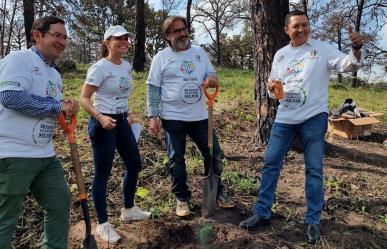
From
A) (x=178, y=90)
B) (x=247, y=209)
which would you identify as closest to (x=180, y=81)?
(x=178, y=90)

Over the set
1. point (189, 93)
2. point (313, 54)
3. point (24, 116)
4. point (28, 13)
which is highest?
point (28, 13)

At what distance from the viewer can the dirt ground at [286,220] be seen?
3.63 m

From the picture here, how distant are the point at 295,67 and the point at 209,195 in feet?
4.55

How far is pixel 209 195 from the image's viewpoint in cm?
397

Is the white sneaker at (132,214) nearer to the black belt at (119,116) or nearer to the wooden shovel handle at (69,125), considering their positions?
the black belt at (119,116)

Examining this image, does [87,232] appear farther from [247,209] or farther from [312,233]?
[312,233]

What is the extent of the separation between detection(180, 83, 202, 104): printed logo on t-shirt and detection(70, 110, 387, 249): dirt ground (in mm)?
1078

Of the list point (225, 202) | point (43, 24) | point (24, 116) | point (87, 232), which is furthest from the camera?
point (225, 202)

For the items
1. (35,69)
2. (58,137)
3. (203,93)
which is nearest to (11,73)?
(35,69)

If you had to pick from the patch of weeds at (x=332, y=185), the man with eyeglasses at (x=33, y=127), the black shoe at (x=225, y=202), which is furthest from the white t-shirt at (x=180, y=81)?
the patch of weeds at (x=332, y=185)

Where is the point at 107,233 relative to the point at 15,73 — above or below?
below

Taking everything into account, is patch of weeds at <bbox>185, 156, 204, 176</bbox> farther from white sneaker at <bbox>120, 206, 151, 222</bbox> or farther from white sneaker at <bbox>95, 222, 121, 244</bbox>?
white sneaker at <bbox>95, 222, 121, 244</bbox>

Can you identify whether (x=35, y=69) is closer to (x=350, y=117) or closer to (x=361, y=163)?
(x=361, y=163)

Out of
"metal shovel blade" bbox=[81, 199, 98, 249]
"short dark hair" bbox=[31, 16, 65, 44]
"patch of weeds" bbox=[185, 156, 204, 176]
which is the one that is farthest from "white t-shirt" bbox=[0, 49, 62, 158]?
"patch of weeds" bbox=[185, 156, 204, 176]
